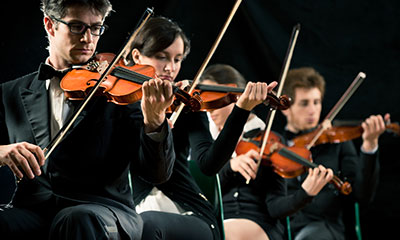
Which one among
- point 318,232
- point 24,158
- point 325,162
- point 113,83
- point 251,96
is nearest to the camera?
point 24,158

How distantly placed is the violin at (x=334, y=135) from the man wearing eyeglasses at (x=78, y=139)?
3.81 feet

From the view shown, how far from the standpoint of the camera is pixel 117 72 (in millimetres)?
1236

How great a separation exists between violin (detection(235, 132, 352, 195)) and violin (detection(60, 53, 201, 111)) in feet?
2.19

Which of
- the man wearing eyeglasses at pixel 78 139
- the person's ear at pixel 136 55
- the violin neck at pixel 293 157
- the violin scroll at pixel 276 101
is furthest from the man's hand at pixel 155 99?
the violin neck at pixel 293 157

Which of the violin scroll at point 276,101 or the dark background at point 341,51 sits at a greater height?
the dark background at point 341,51

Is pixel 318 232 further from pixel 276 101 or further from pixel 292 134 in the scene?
pixel 276 101

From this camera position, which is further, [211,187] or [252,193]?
[252,193]

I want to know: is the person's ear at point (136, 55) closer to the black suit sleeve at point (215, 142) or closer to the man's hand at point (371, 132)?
the black suit sleeve at point (215, 142)

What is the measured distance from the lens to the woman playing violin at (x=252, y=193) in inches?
65.7

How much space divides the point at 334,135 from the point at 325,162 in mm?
125

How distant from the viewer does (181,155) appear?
150 centimetres

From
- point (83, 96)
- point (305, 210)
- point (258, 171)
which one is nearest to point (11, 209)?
point (83, 96)

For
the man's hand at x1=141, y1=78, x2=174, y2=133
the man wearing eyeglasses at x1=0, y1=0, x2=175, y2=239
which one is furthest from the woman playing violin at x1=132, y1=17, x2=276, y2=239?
the man's hand at x1=141, y1=78, x2=174, y2=133

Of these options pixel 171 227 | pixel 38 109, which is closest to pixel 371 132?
pixel 171 227
